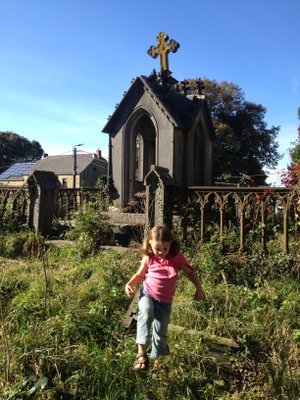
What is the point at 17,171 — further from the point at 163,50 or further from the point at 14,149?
the point at 163,50

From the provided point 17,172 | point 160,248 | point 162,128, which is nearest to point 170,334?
point 160,248

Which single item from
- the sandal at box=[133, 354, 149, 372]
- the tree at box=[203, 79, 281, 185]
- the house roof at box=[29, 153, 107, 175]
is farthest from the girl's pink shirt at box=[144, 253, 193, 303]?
the house roof at box=[29, 153, 107, 175]

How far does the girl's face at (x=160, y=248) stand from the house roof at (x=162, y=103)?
273 inches

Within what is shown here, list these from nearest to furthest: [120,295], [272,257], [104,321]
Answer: [104,321] → [120,295] → [272,257]

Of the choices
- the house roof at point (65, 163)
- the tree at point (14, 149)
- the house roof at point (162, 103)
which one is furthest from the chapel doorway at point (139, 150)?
the tree at point (14, 149)

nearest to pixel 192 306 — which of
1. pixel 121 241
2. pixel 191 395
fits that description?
pixel 191 395

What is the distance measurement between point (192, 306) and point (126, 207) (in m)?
6.37

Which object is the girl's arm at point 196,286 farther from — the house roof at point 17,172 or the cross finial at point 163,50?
the house roof at point 17,172

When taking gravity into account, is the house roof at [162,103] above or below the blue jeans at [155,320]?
above

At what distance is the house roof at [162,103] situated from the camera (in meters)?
10.2

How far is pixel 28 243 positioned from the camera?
7605 mm

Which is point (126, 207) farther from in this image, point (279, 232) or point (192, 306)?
point (192, 306)

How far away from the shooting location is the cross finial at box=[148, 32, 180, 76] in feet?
Result: 36.0

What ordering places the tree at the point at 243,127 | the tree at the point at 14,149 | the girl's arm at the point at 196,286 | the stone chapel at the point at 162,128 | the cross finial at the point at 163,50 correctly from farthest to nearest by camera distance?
the tree at the point at 14,149 → the tree at the point at 243,127 → the cross finial at the point at 163,50 → the stone chapel at the point at 162,128 → the girl's arm at the point at 196,286
